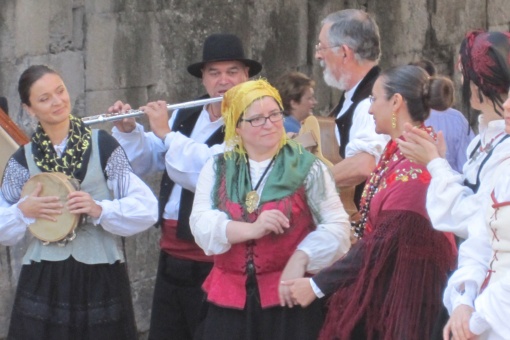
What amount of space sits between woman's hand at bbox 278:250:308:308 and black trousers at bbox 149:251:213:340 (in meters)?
0.97

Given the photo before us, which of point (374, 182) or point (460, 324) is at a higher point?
point (374, 182)

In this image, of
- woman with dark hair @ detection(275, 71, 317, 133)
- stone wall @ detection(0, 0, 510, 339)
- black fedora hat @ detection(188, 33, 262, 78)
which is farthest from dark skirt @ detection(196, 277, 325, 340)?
stone wall @ detection(0, 0, 510, 339)

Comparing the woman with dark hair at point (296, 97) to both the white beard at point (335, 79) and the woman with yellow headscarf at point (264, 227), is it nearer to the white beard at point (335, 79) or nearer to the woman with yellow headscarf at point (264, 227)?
the white beard at point (335, 79)

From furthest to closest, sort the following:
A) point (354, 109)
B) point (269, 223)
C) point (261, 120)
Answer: point (354, 109) < point (261, 120) < point (269, 223)

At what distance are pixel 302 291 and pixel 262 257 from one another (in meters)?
0.24

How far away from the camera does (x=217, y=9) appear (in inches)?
271

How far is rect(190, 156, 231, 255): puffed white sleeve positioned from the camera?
171 inches

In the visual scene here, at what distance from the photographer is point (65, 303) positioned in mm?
4730

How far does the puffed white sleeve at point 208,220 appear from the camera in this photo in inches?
171

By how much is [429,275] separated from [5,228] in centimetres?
173

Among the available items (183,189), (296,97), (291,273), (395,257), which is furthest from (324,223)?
(296,97)

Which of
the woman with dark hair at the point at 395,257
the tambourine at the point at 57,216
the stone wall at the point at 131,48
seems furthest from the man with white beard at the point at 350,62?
the stone wall at the point at 131,48

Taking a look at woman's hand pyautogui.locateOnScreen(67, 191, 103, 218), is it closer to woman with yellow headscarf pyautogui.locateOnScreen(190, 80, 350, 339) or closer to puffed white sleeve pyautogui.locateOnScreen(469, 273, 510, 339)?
woman with yellow headscarf pyautogui.locateOnScreen(190, 80, 350, 339)

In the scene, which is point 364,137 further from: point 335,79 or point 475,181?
point 475,181
